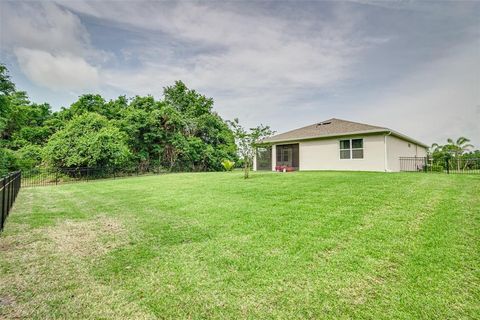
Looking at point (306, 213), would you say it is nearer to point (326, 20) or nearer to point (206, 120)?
point (326, 20)

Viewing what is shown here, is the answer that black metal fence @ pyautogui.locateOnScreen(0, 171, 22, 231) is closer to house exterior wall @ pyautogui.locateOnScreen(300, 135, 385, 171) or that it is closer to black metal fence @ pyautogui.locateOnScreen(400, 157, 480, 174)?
house exterior wall @ pyautogui.locateOnScreen(300, 135, 385, 171)

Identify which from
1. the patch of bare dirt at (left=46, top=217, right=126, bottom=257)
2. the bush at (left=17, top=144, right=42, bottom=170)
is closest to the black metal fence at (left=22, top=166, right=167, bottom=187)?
the bush at (left=17, top=144, right=42, bottom=170)

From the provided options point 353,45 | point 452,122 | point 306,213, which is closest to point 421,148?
point 452,122

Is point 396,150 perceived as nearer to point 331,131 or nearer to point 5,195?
point 331,131

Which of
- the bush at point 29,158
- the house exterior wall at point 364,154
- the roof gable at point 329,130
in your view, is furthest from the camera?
the bush at point 29,158

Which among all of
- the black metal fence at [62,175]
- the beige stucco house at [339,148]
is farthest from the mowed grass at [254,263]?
the black metal fence at [62,175]

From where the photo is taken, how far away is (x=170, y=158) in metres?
23.2

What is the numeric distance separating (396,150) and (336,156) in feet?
12.1

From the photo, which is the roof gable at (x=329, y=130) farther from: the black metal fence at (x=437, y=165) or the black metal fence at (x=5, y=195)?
the black metal fence at (x=5, y=195)

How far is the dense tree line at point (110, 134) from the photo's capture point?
16.0m

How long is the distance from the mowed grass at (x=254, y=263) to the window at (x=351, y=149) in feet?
31.3

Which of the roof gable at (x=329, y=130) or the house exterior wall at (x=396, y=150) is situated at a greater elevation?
the roof gable at (x=329, y=130)

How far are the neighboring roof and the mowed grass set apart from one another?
9.32 m

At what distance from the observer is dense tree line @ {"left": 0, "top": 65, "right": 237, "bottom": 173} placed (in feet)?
52.5
